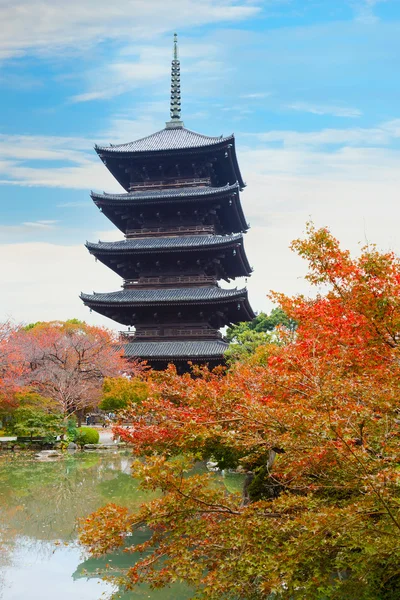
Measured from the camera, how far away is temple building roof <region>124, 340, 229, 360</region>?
83.4 ft

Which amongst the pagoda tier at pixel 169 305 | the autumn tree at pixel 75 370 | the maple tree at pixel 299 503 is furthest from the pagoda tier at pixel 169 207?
the maple tree at pixel 299 503

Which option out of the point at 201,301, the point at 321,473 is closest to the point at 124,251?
the point at 201,301

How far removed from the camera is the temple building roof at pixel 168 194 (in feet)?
86.3

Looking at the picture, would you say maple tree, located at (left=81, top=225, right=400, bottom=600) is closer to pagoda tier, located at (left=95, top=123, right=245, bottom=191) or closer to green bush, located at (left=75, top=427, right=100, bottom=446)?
green bush, located at (left=75, top=427, right=100, bottom=446)

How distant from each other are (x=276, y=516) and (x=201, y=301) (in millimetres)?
20100

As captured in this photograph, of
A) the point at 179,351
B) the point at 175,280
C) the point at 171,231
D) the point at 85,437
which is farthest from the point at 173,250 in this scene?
the point at 85,437

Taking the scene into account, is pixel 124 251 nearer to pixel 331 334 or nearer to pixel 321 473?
pixel 331 334

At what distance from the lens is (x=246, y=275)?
31.9 meters

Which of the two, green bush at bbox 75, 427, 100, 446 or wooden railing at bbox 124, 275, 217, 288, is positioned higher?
wooden railing at bbox 124, 275, 217, 288

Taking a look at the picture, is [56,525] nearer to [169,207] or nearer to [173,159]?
[169,207]

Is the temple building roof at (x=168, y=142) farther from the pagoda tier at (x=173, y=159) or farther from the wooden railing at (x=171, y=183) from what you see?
the wooden railing at (x=171, y=183)

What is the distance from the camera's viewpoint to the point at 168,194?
27219 mm

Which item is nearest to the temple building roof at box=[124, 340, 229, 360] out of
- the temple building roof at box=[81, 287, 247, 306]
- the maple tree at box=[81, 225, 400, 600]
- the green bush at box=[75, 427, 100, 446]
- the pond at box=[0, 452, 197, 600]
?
the temple building roof at box=[81, 287, 247, 306]

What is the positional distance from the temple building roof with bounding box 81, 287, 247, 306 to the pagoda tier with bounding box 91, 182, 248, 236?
3027 mm
